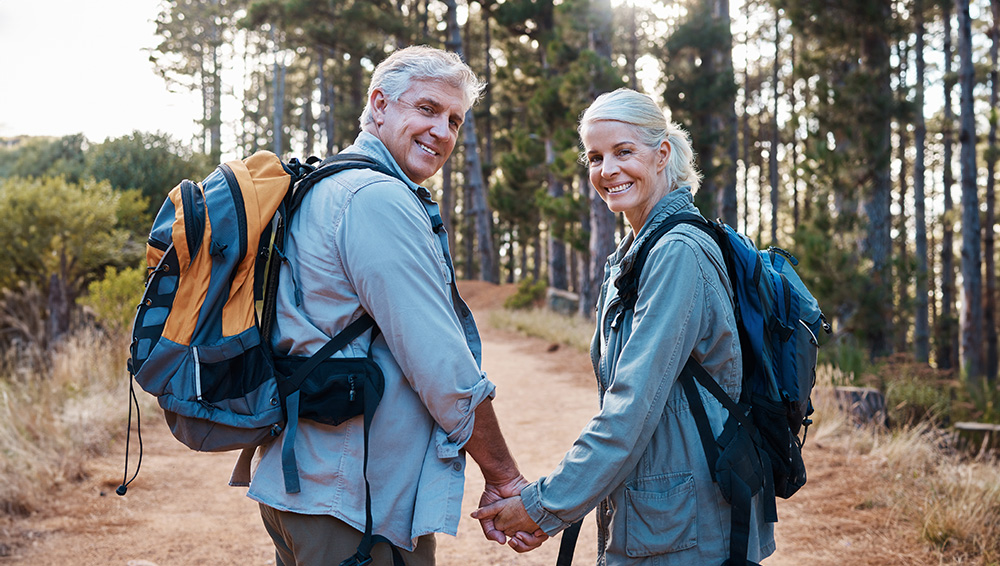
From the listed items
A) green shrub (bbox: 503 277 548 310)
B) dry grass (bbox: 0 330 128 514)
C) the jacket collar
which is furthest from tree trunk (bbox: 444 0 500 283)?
the jacket collar

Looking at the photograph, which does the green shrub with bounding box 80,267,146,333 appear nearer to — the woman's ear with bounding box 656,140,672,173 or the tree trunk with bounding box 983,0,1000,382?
the woman's ear with bounding box 656,140,672,173

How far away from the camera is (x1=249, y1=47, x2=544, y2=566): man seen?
1882 mm

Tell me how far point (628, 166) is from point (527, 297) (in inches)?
720

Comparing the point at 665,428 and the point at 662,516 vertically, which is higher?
the point at 665,428

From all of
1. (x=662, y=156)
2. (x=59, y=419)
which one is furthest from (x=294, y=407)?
(x=59, y=419)

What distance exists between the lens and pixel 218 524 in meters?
4.82

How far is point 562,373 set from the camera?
432 inches

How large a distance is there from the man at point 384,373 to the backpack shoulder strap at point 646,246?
498mm

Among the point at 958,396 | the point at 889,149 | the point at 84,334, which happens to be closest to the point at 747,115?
the point at 889,149

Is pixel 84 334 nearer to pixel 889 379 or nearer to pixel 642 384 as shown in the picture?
pixel 642 384

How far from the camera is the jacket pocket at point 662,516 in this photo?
1960 millimetres

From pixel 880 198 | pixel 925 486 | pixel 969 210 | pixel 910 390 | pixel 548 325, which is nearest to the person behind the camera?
pixel 925 486

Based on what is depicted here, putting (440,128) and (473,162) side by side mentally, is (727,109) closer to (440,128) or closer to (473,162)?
(473,162)

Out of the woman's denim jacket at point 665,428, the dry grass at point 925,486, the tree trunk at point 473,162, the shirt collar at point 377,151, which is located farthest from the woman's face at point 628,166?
the tree trunk at point 473,162
